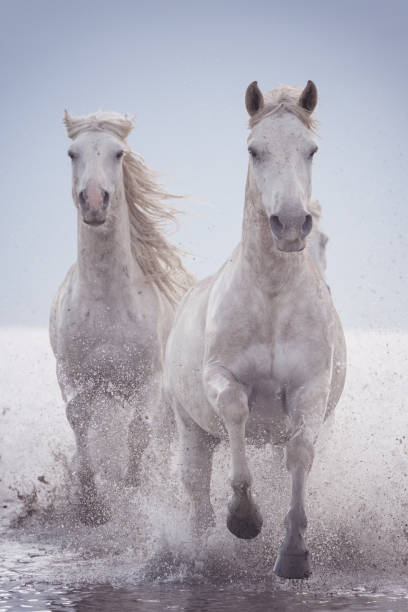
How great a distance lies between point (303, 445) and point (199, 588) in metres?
0.96

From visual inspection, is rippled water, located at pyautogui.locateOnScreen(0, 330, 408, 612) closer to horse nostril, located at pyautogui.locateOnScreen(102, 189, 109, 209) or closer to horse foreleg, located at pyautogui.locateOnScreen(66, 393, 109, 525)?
horse foreleg, located at pyautogui.locateOnScreen(66, 393, 109, 525)

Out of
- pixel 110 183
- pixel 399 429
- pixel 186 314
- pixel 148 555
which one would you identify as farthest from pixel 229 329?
pixel 399 429

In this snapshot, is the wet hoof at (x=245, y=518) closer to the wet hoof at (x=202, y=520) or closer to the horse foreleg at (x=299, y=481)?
the horse foreleg at (x=299, y=481)

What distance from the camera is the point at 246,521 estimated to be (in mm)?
4629

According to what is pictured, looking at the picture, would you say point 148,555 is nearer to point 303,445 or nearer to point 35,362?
point 303,445

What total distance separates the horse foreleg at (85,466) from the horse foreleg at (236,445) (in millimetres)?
2260

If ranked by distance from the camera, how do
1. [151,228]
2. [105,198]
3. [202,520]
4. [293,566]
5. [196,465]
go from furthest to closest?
[151,228]
[105,198]
[196,465]
[202,520]
[293,566]

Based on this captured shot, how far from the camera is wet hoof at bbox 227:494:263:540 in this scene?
4.63 m

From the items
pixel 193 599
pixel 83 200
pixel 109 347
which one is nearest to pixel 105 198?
pixel 83 200

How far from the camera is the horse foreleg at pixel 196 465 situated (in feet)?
19.2

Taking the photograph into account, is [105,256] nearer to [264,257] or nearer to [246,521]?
[264,257]

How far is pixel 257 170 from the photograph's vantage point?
4.83 m

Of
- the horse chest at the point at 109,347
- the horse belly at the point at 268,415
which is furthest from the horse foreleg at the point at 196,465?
the horse chest at the point at 109,347

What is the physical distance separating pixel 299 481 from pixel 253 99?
6.18 feet
